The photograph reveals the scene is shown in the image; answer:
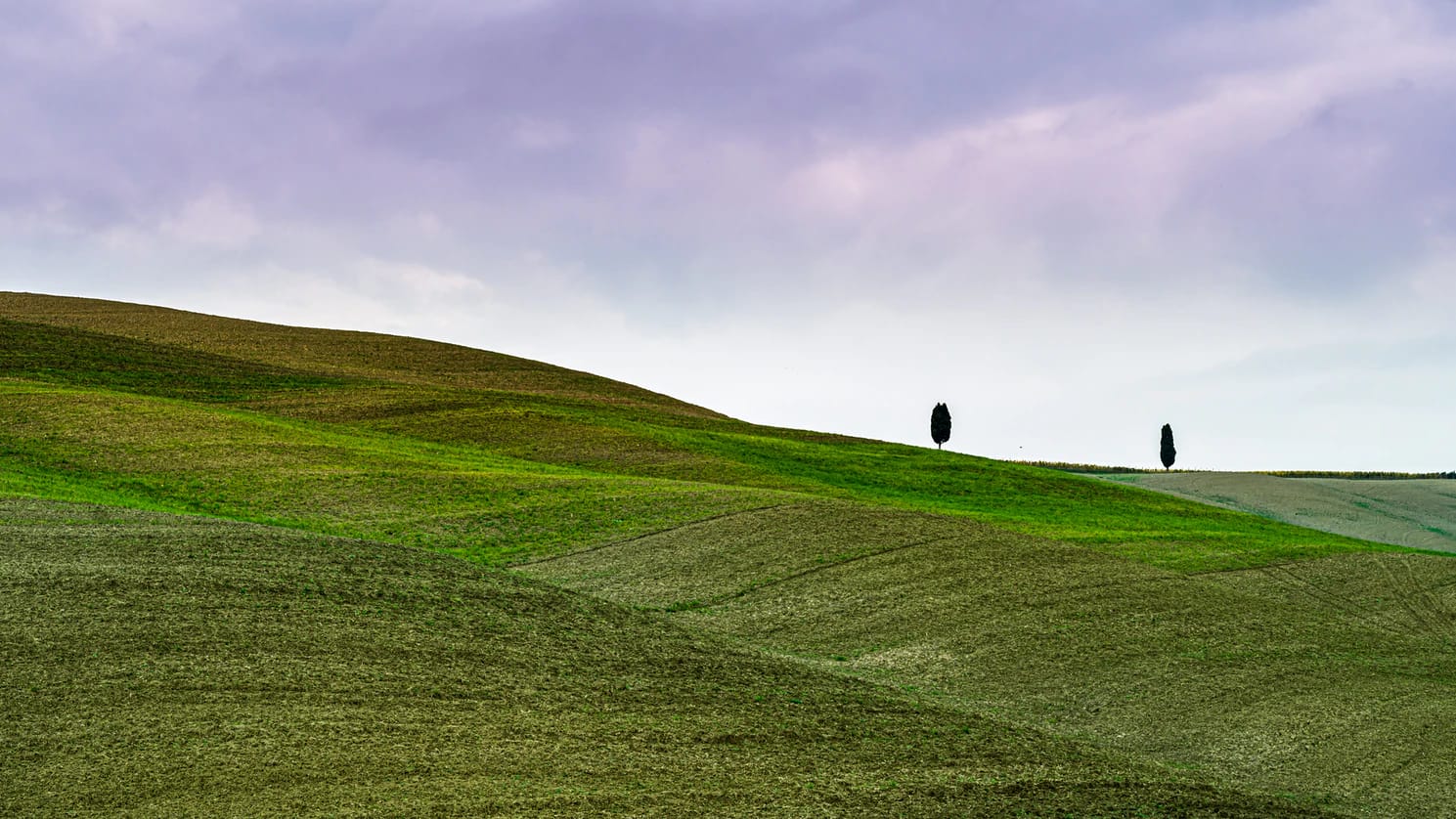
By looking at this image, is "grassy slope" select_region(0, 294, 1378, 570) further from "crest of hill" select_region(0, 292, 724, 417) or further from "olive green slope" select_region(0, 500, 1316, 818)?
"olive green slope" select_region(0, 500, 1316, 818)

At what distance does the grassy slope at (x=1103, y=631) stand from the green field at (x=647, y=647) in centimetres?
9

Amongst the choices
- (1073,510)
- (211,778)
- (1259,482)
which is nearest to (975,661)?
(211,778)

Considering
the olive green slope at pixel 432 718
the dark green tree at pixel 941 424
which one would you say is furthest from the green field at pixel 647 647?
the dark green tree at pixel 941 424

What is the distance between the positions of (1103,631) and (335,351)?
53495 millimetres

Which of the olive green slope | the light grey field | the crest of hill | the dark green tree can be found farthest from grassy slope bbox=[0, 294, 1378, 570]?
the dark green tree

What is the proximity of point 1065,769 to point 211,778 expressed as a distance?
968cm

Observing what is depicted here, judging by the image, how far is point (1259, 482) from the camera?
197ft

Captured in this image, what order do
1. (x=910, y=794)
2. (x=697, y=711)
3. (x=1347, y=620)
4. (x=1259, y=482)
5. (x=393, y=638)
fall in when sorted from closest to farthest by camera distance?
1. (x=910, y=794)
2. (x=697, y=711)
3. (x=393, y=638)
4. (x=1347, y=620)
5. (x=1259, y=482)

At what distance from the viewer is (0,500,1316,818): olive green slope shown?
1229 cm

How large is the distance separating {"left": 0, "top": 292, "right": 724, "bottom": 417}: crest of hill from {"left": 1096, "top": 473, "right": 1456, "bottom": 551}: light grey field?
25.1 metres

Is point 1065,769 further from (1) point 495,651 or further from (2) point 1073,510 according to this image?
(2) point 1073,510

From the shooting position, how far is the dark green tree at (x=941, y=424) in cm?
7831

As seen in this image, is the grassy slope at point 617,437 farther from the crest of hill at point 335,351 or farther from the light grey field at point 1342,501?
the light grey field at point 1342,501

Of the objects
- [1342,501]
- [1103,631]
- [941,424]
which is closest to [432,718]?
[1103,631]
